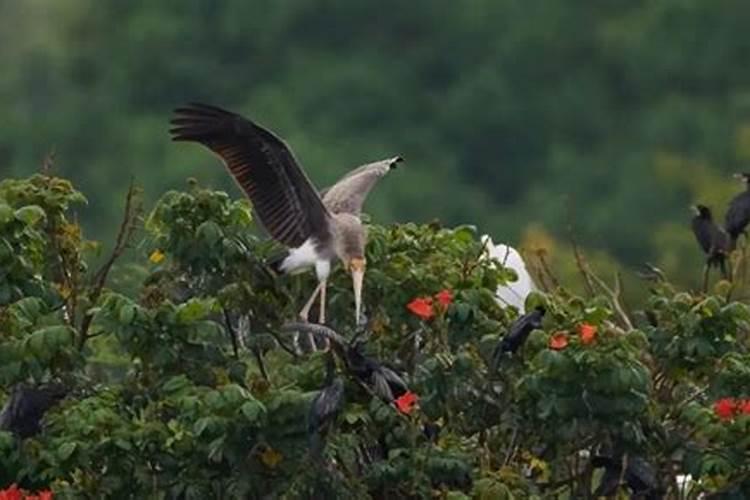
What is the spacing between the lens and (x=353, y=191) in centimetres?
938

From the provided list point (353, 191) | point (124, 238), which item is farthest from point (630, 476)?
point (353, 191)

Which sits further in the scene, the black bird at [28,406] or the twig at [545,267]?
the twig at [545,267]

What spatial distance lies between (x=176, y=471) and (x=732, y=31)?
31.2 meters

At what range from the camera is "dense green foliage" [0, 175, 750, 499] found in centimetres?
768

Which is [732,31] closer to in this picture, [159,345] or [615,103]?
[615,103]

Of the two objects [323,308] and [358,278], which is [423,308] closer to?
[358,278]

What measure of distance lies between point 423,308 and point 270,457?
0.46 meters

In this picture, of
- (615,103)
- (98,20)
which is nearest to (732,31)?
(615,103)

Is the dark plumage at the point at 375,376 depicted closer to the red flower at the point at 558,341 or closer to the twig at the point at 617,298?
the red flower at the point at 558,341

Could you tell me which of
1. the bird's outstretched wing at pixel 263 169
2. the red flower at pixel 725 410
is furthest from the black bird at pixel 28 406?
the red flower at pixel 725 410

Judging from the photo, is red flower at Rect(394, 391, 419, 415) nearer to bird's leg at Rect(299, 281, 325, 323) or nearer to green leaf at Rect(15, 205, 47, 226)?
bird's leg at Rect(299, 281, 325, 323)

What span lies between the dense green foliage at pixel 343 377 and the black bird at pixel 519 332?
3 cm

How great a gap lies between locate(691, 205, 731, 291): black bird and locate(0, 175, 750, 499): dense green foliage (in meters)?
1.42

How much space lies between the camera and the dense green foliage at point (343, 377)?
25.2 ft
